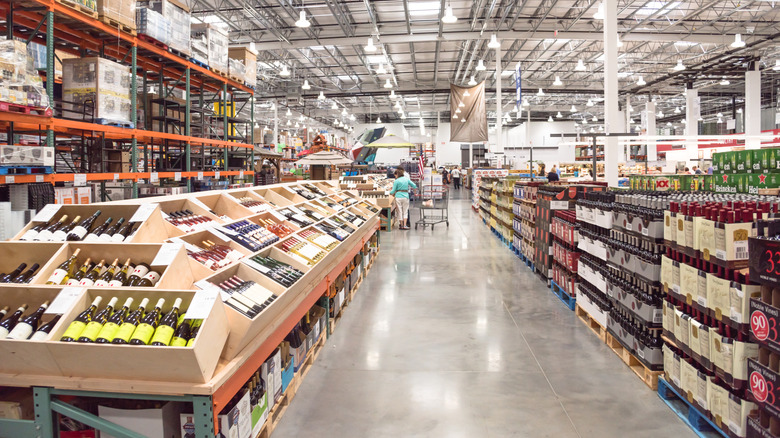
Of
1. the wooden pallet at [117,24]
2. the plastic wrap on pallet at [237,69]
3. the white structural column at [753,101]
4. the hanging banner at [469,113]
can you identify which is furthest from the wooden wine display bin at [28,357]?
the white structural column at [753,101]

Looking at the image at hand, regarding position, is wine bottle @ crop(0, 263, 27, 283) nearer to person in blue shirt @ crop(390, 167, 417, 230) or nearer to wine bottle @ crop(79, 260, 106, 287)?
wine bottle @ crop(79, 260, 106, 287)

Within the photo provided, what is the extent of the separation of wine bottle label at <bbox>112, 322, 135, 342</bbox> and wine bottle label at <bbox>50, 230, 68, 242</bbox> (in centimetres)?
115

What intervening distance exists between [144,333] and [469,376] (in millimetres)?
2768

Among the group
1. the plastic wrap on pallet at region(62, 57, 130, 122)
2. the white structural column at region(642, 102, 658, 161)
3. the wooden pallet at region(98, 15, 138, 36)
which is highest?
the white structural column at region(642, 102, 658, 161)

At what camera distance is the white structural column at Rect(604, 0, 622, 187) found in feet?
28.7

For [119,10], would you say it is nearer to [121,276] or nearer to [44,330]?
[121,276]

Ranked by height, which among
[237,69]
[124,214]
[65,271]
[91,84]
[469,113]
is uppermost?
[469,113]

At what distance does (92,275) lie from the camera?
277 cm

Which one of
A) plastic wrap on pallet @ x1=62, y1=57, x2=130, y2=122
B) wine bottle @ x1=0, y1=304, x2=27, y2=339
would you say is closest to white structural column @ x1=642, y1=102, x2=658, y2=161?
plastic wrap on pallet @ x1=62, y1=57, x2=130, y2=122

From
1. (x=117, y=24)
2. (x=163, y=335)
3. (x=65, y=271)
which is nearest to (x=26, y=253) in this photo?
(x=65, y=271)

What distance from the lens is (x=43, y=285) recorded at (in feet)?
8.18

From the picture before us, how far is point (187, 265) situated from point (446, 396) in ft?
7.14

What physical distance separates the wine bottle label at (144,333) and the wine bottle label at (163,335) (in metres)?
0.03

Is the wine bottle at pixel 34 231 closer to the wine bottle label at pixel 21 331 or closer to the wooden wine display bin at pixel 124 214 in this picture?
the wooden wine display bin at pixel 124 214
